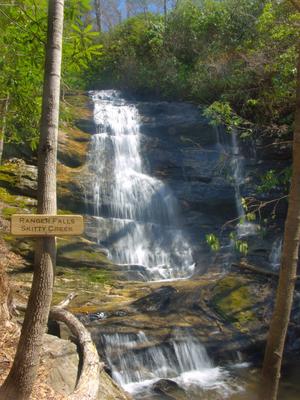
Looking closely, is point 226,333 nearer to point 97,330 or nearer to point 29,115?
point 97,330

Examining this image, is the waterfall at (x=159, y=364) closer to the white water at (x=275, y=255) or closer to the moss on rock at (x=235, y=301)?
the moss on rock at (x=235, y=301)

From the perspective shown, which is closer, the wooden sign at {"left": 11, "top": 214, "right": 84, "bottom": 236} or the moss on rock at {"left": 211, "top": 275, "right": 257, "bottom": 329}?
the wooden sign at {"left": 11, "top": 214, "right": 84, "bottom": 236}

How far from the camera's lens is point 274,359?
379cm

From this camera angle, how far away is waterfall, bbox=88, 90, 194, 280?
1382 cm

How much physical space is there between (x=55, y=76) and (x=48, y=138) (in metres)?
0.58

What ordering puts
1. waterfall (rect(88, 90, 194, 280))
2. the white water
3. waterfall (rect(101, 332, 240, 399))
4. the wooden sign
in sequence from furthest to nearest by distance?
waterfall (rect(88, 90, 194, 280)), the white water, waterfall (rect(101, 332, 240, 399)), the wooden sign

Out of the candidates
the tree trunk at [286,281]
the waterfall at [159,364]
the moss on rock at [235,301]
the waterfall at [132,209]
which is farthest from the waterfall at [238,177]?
the tree trunk at [286,281]

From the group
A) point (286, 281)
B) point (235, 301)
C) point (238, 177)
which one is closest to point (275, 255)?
point (235, 301)

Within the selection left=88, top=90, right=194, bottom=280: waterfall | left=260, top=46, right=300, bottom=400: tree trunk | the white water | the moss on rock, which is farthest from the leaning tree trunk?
the white water

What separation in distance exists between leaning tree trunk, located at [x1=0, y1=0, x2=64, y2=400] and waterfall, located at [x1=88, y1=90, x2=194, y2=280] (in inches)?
350

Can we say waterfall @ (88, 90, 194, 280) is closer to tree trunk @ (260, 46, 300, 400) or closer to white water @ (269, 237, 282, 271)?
white water @ (269, 237, 282, 271)

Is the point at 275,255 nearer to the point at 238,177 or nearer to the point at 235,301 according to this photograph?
the point at 235,301

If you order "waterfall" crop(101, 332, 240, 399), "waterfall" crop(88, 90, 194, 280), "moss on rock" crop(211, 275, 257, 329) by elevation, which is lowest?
"waterfall" crop(101, 332, 240, 399)

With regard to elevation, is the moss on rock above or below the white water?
below
